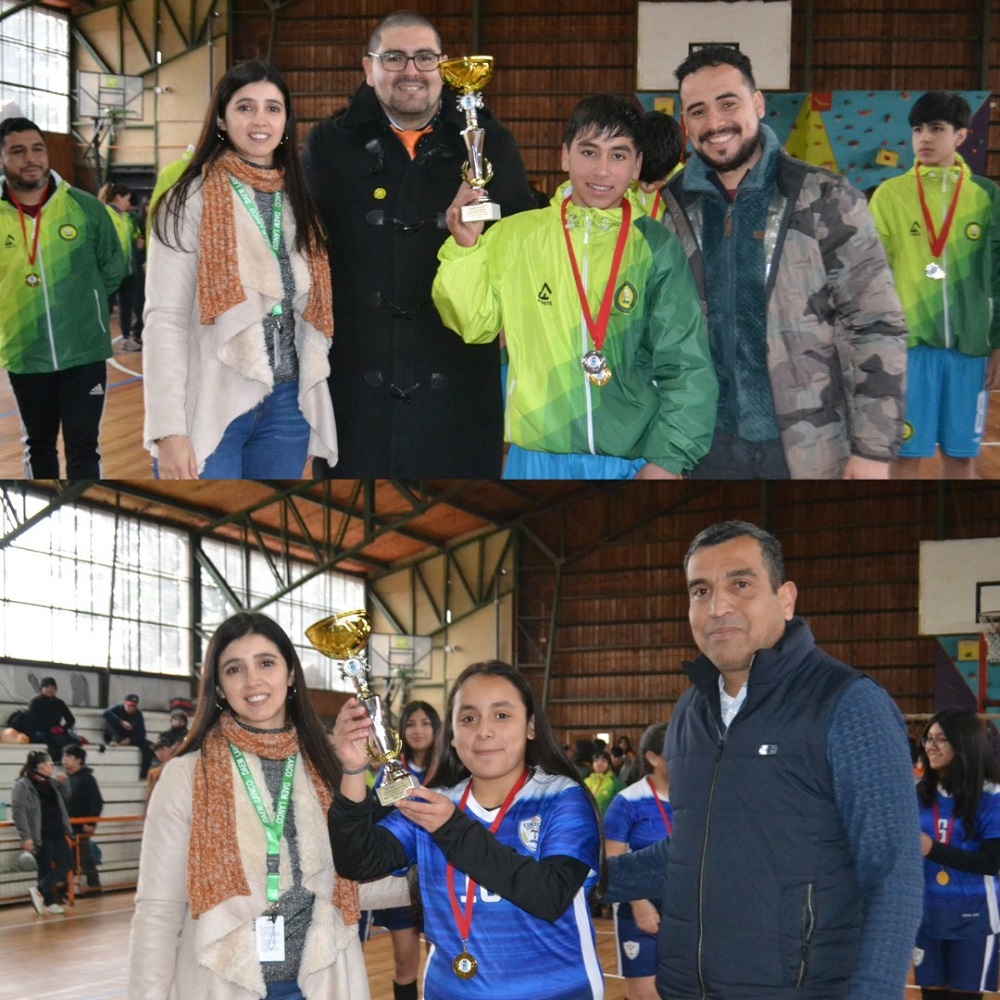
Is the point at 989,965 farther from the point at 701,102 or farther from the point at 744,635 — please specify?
the point at 701,102

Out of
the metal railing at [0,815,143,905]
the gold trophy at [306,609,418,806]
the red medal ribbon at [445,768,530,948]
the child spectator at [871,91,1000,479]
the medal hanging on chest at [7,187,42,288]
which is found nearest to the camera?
the red medal ribbon at [445,768,530,948]

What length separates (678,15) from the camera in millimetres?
14445

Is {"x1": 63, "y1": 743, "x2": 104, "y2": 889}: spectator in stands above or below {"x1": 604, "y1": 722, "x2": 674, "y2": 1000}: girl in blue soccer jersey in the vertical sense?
below

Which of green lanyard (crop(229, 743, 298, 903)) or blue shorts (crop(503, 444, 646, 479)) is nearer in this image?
green lanyard (crop(229, 743, 298, 903))

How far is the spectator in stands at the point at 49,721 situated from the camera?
1379cm

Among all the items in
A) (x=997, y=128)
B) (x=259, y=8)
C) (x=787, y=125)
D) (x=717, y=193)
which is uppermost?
(x=259, y=8)

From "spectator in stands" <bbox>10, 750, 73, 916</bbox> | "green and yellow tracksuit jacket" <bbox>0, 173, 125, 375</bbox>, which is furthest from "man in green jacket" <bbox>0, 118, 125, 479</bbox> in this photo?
"spectator in stands" <bbox>10, 750, 73, 916</bbox>

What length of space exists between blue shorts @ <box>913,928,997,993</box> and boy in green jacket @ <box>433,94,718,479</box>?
7.13 feet

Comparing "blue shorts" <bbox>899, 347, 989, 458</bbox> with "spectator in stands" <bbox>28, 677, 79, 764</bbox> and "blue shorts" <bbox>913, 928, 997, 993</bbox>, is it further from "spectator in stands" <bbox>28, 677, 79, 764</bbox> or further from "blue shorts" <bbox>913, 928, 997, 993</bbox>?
"spectator in stands" <bbox>28, 677, 79, 764</bbox>

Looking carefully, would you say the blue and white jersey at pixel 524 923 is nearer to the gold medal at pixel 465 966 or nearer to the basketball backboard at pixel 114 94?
the gold medal at pixel 465 966

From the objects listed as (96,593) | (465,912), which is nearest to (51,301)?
(465,912)

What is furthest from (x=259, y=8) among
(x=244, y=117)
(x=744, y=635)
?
(x=744, y=635)

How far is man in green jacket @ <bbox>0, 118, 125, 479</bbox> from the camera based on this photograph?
204 inches

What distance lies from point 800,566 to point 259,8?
41.1 feet
